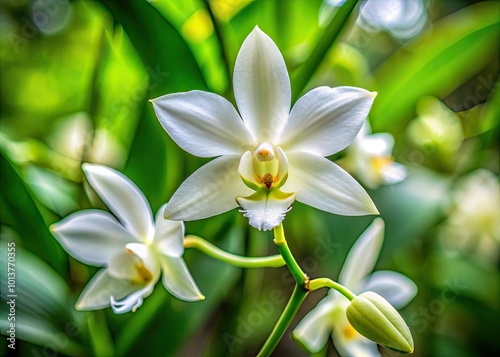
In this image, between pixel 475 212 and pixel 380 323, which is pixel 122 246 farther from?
pixel 475 212

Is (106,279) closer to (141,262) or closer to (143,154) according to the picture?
(141,262)

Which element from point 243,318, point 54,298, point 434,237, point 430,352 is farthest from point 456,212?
point 54,298

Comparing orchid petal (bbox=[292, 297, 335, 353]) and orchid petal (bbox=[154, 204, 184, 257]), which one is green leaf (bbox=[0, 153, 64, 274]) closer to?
orchid petal (bbox=[154, 204, 184, 257])

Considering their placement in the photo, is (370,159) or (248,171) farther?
(370,159)

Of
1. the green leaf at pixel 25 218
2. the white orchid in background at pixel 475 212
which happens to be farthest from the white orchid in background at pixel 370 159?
the green leaf at pixel 25 218

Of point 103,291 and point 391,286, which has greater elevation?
point 103,291

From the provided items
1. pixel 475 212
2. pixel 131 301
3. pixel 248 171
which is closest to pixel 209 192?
pixel 248 171
